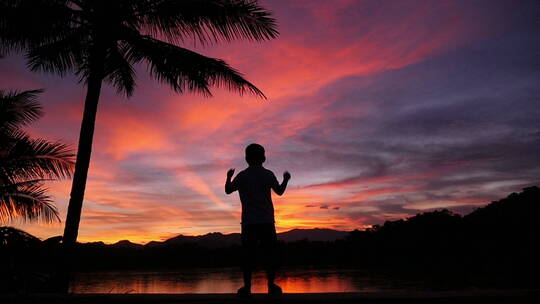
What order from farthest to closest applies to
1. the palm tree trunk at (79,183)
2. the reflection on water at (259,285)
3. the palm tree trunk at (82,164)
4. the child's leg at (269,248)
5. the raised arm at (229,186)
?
1. the reflection on water at (259,285)
2. the palm tree trunk at (82,164)
3. the palm tree trunk at (79,183)
4. the raised arm at (229,186)
5. the child's leg at (269,248)

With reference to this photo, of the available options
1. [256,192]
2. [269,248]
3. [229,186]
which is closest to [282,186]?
[256,192]

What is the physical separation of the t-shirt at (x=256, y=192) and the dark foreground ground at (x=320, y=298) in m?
0.88

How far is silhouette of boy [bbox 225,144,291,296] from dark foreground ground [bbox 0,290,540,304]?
1.57ft

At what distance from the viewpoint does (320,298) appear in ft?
14.5

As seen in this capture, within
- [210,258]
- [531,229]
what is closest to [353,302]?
[531,229]

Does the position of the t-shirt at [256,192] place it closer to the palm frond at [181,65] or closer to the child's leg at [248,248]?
the child's leg at [248,248]

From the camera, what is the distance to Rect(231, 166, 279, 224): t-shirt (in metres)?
5.30

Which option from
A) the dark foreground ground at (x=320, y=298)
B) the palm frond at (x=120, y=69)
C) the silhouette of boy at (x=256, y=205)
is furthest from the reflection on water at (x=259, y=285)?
the silhouette of boy at (x=256, y=205)

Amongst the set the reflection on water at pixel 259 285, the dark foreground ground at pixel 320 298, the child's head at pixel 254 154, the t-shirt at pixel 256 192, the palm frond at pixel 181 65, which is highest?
the palm frond at pixel 181 65

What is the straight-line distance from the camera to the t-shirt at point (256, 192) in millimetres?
5305

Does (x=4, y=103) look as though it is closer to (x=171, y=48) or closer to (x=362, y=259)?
(x=171, y=48)

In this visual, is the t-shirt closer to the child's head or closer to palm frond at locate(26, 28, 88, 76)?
the child's head

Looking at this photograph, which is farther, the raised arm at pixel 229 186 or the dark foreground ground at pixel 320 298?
the raised arm at pixel 229 186

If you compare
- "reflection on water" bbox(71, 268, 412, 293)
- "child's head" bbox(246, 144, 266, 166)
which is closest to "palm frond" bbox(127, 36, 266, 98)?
"child's head" bbox(246, 144, 266, 166)
